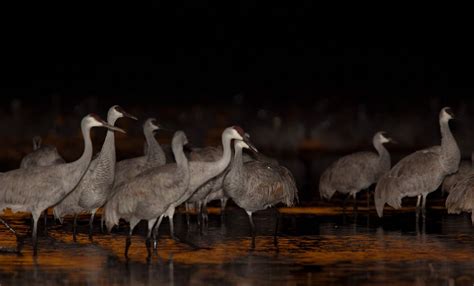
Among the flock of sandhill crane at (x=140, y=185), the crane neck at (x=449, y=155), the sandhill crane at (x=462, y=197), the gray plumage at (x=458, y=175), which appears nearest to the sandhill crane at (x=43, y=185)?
the flock of sandhill crane at (x=140, y=185)

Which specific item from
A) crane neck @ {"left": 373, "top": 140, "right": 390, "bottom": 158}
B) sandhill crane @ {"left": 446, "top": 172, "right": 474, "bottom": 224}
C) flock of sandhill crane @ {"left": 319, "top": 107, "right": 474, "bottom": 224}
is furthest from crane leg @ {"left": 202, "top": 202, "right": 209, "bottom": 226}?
crane neck @ {"left": 373, "top": 140, "right": 390, "bottom": 158}

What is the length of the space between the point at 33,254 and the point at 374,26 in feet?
142

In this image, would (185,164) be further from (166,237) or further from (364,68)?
(364,68)

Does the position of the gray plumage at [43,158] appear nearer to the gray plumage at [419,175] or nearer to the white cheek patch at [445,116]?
the gray plumage at [419,175]

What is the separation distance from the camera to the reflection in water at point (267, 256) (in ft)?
47.8

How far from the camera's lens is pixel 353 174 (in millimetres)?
22562

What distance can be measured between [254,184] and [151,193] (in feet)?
6.36

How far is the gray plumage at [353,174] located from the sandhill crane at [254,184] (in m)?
4.15

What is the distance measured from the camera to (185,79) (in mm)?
48906

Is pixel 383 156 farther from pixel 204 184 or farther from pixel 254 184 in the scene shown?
pixel 204 184

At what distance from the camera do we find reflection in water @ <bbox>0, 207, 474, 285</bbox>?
1457 centimetres

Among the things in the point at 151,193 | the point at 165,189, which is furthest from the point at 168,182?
the point at 151,193

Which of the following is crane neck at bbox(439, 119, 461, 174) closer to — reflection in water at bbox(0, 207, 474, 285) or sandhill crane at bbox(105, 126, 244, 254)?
reflection in water at bbox(0, 207, 474, 285)

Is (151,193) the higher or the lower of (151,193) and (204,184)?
the lower
